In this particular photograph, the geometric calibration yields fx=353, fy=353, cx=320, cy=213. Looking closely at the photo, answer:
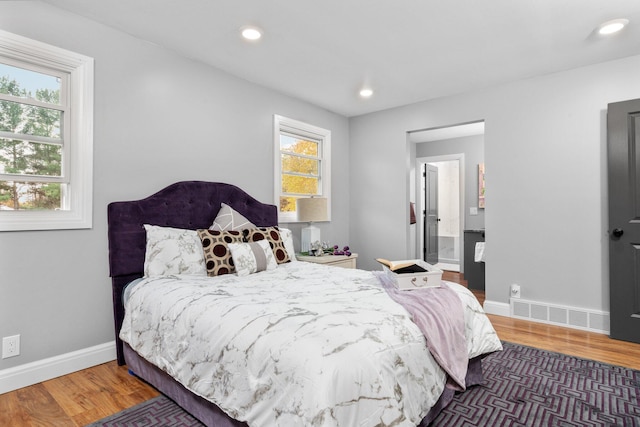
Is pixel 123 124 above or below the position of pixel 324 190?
above

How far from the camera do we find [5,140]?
233 centimetres

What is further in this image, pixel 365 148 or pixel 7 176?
pixel 365 148

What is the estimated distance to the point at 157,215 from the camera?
2.90 meters

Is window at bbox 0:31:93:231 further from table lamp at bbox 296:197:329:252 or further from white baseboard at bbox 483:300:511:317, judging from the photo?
white baseboard at bbox 483:300:511:317

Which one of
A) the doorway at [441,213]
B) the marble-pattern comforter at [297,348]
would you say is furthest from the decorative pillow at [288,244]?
the doorway at [441,213]

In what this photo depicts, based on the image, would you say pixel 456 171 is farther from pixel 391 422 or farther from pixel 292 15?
pixel 391 422

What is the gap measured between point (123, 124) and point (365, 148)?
125 inches

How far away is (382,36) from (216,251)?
216 centimetres

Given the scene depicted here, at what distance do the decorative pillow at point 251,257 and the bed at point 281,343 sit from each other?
0.09ft

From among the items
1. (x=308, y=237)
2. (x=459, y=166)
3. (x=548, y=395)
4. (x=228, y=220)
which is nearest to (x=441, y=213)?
(x=459, y=166)

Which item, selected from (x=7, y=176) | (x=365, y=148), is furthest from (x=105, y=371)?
(x=365, y=148)

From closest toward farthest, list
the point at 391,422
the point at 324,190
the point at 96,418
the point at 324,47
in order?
the point at 391,422 < the point at 96,418 < the point at 324,47 < the point at 324,190

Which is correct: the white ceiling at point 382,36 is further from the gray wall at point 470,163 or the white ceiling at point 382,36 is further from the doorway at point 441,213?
the doorway at point 441,213

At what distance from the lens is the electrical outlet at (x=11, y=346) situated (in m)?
2.23
